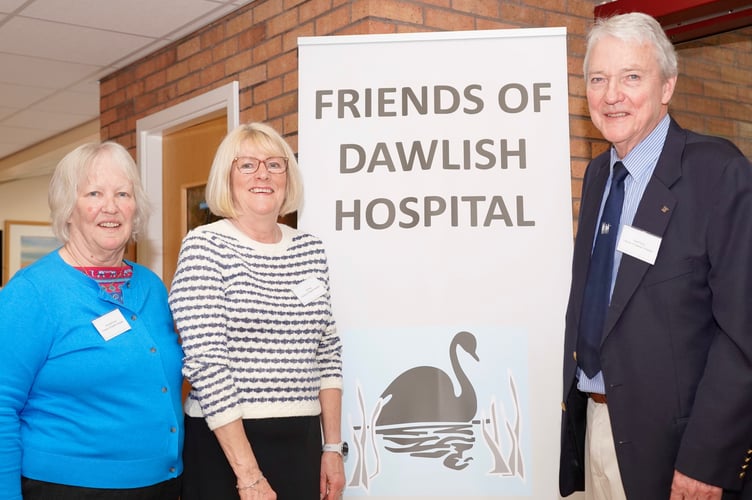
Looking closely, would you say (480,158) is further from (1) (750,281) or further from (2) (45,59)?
(2) (45,59)

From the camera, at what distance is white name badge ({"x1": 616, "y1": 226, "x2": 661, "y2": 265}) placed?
1.68m

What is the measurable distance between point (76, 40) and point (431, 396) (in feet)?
9.63

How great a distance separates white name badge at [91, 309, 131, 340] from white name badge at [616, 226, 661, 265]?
1.20 m

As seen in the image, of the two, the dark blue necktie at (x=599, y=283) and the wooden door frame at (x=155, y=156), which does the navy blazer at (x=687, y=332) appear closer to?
the dark blue necktie at (x=599, y=283)

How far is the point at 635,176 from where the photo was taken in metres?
1.82

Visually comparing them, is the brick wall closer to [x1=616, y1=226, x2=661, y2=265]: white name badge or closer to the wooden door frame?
the wooden door frame

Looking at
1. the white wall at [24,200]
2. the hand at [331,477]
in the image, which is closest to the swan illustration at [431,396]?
the hand at [331,477]

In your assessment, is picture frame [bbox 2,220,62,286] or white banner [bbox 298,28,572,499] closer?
white banner [bbox 298,28,572,499]

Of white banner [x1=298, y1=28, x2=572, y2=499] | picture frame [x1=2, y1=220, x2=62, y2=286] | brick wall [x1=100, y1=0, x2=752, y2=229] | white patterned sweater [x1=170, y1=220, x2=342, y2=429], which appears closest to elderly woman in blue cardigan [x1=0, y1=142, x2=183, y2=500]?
white patterned sweater [x1=170, y1=220, x2=342, y2=429]

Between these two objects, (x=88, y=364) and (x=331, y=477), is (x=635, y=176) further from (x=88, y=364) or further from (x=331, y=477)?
(x=88, y=364)

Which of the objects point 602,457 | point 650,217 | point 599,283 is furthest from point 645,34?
point 602,457

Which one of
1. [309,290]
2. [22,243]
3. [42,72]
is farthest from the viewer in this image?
[22,243]

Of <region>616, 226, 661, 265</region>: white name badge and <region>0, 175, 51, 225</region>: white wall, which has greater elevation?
<region>0, 175, 51, 225</region>: white wall

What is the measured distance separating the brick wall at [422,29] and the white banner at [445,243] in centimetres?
50
